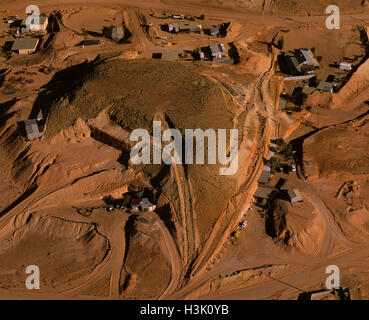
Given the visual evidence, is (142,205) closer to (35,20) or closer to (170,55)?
(170,55)

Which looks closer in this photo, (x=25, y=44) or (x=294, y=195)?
(x=294, y=195)

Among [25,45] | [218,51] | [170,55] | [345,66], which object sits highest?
[25,45]

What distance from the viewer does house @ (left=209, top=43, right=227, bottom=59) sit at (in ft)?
177

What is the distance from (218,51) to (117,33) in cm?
1831

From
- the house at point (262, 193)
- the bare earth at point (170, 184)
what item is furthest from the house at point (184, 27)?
the house at point (262, 193)

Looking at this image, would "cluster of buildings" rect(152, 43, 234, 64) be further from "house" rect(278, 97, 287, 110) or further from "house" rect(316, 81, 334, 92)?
"house" rect(316, 81, 334, 92)

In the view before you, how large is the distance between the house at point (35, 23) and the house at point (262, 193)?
48.4 meters

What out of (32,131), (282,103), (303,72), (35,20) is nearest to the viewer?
(32,131)

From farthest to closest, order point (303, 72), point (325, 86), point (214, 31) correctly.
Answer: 1. point (214, 31)
2. point (303, 72)
3. point (325, 86)

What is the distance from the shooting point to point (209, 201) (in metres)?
35.7

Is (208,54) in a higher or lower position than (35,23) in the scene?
lower

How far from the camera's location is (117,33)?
190ft

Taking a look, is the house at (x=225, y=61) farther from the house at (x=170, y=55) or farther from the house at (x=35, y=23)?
the house at (x=35, y=23)

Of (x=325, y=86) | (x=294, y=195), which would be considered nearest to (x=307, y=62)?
(x=325, y=86)
